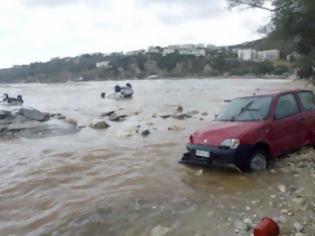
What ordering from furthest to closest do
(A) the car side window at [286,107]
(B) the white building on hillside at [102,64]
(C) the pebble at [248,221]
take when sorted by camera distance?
(B) the white building on hillside at [102,64] → (A) the car side window at [286,107] → (C) the pebble at [248,221]

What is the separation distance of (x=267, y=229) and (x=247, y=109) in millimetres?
4579

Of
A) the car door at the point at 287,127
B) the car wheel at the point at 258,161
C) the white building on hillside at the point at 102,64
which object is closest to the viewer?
the car wheel at the point at 258,161

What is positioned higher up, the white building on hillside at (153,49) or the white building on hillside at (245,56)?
the white building on hillside at (153,49)

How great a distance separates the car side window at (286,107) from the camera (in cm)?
967

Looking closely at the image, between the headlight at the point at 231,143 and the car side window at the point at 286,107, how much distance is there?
1302 mm

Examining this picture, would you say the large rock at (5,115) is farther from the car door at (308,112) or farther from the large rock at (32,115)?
the car door at (308,112)

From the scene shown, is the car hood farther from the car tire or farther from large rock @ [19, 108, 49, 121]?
large rock @ [19, 108, 49, 121]

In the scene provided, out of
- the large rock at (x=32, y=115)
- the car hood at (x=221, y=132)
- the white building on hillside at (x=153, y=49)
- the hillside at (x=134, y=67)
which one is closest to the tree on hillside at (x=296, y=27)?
the car hood at (x=221, y=132)

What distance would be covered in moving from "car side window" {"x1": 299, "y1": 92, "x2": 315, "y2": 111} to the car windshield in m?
1.06

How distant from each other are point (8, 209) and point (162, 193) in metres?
2.90

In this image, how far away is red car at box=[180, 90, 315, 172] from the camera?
29.1 ft

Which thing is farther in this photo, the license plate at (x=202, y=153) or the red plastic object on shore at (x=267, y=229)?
the license plate at (x=202, y=153)

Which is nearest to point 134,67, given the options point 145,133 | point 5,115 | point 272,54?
point 272,54

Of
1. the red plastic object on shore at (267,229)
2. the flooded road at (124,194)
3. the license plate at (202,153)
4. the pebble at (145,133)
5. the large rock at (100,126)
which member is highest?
the license plate at (202,153)
